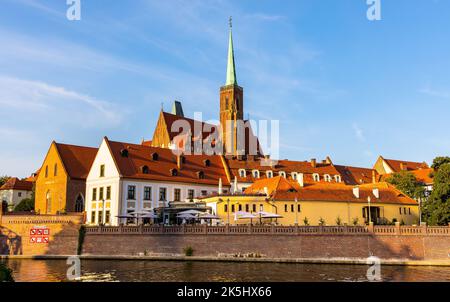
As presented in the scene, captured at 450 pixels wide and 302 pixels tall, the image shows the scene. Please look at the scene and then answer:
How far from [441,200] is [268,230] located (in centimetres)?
2011

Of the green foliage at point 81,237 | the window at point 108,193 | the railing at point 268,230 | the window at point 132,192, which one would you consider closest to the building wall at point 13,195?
the window at point 108,193

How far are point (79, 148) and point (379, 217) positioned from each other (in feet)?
148

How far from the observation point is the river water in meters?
32.5

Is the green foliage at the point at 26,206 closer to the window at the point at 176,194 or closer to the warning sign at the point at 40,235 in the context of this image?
the window at the point at 176,194

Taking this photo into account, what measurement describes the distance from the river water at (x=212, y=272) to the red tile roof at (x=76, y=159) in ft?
76.8

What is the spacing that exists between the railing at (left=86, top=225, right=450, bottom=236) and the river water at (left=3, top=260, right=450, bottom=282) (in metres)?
3.86

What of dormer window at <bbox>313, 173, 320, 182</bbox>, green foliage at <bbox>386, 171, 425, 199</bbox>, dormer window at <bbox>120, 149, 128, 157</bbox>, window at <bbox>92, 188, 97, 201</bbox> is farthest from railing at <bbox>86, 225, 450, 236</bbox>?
dormer window at <bbox>313, 173, 320, 182</bbox>

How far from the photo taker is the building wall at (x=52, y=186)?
64.4 m

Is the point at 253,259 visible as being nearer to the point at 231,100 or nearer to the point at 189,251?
the point at 189,251

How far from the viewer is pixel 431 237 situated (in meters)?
42.5

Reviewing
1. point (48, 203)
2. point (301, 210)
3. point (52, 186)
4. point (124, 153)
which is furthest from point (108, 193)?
point (301, 210)

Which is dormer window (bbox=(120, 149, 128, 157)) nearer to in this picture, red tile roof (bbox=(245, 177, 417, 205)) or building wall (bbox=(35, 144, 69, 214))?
building wall (bbox=(35, 144, 69, 214))

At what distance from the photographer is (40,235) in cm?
4922
